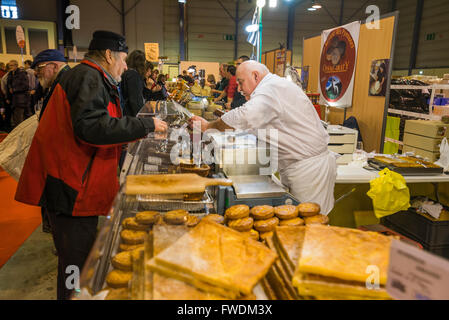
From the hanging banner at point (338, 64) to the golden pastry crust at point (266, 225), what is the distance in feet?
13.6

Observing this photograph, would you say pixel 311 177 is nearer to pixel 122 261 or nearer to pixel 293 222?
pixel 293 222

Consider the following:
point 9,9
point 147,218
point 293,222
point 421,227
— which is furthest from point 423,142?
point 9,9

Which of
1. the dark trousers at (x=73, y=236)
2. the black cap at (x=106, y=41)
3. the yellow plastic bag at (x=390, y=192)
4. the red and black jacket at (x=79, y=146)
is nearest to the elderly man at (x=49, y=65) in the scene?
the black cap at (x=106, y=41)

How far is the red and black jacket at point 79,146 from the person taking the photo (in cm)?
174

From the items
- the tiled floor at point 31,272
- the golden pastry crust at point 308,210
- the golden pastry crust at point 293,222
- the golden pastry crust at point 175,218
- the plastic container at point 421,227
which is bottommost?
the tiled floor at point 31,272

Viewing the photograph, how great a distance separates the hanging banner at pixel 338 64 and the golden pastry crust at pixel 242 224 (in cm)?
423

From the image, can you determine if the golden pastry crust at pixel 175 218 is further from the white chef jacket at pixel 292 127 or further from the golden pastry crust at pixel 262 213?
the white chef jacket at pixel 292 127

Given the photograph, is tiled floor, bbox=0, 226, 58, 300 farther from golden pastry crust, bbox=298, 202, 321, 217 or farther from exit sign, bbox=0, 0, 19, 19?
exit sign, bbox=0, 0, 19, 19

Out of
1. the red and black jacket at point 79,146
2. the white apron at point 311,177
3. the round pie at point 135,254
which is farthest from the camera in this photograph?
the white apron at point 311,177

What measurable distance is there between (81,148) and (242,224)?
101 cm

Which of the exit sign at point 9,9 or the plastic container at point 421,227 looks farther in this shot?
the exit sign at point 9,9

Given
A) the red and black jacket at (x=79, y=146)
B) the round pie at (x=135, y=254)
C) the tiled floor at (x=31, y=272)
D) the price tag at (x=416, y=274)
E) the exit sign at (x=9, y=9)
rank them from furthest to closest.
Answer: the exit sign at (x=9, y=9)
the tiled floor at (x=31, y=272)
the red and black jacket at (x=79, y=146)
the round pie at (x=135, y=254)
the price tag at (x=416, y=274)

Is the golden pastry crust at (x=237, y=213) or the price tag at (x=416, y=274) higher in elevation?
the price tag at (x=416, y=274)

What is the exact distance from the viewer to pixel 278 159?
9.33 ft
